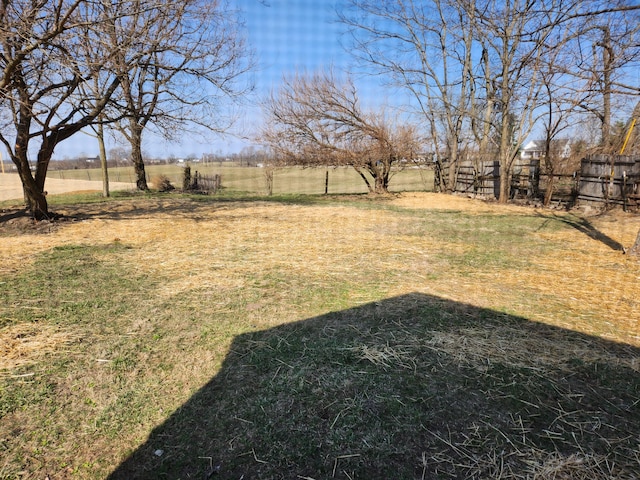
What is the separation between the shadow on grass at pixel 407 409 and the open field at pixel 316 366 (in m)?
0.01

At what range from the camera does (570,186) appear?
41.9ft

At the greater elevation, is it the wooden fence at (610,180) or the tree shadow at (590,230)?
the wooden fence at (610,180)

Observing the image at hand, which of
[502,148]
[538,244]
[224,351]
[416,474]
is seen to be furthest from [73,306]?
[502,148]

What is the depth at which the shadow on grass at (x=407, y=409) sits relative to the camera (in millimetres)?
1765

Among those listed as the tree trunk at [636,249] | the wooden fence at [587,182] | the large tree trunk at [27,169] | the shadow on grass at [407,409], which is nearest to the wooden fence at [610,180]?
the wooden fence at [587,182]

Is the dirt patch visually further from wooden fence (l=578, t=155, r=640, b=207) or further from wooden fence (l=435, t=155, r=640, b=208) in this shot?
wooden fence (l=578, t=155, r=640, b=207)

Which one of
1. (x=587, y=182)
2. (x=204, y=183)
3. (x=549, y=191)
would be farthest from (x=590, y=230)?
(x=204, y=183)

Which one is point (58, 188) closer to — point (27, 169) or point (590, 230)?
point (27, 169)

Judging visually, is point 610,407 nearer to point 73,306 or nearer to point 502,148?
point 73,306

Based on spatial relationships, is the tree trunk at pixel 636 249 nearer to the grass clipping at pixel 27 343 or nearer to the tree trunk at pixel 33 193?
the grass clipping at pixel 27 343

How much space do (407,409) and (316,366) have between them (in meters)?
0.68

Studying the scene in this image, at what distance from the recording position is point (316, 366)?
2555 millimetres

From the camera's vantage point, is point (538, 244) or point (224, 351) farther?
point (538, 244)

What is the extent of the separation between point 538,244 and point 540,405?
5.15 meters
